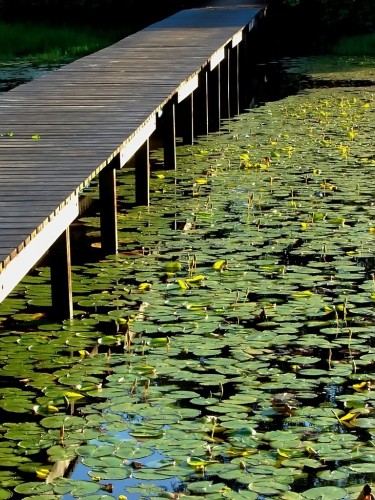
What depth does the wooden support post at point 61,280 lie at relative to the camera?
6.37 m

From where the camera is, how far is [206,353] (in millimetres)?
5719

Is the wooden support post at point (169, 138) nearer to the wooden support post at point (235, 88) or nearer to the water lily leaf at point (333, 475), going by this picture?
the wooden support post at point (235, 88)

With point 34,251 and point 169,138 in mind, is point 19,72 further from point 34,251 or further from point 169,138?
point 34,251

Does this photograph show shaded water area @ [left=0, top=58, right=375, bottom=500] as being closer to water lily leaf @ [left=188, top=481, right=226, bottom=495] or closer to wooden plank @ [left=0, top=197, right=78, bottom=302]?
water lily leaf @ [left=188, top=481, right=226, bottom=495]

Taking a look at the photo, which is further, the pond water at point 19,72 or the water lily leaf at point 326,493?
the pond water at point 19,72

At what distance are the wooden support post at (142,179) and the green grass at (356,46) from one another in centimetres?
1268

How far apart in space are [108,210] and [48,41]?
1478 centimetres

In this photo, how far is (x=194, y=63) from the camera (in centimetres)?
1204

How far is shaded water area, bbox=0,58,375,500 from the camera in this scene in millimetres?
4480

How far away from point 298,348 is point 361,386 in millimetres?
595

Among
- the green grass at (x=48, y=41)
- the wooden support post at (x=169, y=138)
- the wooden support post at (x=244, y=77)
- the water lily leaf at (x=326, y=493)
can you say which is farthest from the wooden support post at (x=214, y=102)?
the water lily leaf at (x=326, y=493)

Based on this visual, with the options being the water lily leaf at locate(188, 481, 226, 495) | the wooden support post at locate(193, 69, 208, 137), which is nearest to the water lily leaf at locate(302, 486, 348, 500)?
the water lily leaf at locate(188, 481, 226, 495)

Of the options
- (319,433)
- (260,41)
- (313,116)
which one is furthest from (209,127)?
(260,41)

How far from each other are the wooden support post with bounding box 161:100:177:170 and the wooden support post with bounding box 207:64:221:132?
224 centimetres
